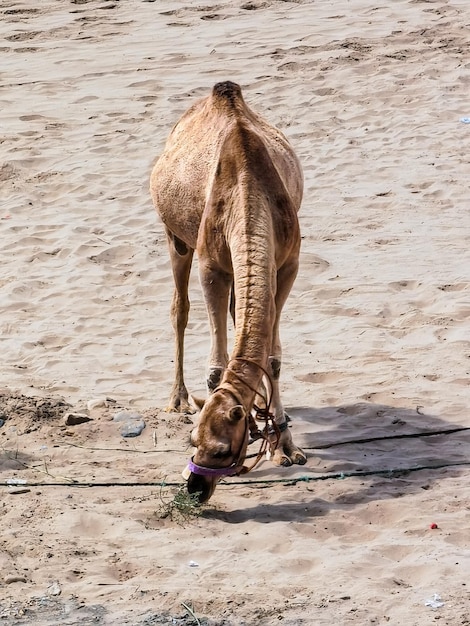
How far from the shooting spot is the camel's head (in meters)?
5.95

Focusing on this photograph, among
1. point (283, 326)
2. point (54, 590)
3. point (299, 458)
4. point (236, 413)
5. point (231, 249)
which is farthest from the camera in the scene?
point (283, 326)

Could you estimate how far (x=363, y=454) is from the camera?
7.42 meters

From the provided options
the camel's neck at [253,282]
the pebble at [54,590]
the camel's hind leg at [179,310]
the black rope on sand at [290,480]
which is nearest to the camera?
the pebble at [54,590]

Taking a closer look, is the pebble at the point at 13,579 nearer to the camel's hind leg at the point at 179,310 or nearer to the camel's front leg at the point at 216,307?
the camel's front leg at the point at 216,307

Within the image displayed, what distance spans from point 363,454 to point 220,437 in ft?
5.59

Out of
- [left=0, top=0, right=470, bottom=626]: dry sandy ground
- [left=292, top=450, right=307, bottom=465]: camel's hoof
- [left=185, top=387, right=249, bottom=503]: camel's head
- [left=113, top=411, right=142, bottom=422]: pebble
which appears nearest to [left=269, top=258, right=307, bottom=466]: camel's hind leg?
[left=292, top=450, right=307, bottom=465]: camel's hoof

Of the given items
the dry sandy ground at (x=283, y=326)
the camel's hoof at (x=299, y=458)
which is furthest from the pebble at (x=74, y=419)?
the camel's hoof at (x=299, y=458)

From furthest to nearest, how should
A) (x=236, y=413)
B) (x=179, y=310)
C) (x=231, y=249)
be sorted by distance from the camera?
(x=179, y=310)
(x=231, y=249)
(x=236, y=413)

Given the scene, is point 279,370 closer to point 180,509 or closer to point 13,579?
point 180,509

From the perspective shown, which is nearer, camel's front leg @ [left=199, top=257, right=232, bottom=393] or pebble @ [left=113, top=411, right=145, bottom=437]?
camel's front leg @ [left=199, top=257, right=232, bottom=393]

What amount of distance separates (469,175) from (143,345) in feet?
14.3

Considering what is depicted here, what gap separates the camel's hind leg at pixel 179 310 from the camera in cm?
835

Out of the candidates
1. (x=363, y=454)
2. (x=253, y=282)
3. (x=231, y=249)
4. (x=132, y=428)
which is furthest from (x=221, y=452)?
(x=132, y=428)

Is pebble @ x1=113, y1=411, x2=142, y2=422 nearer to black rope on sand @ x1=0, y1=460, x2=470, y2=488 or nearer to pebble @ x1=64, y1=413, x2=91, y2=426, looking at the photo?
pebble @ x1=64, y1=413, x2=91, y2=426
